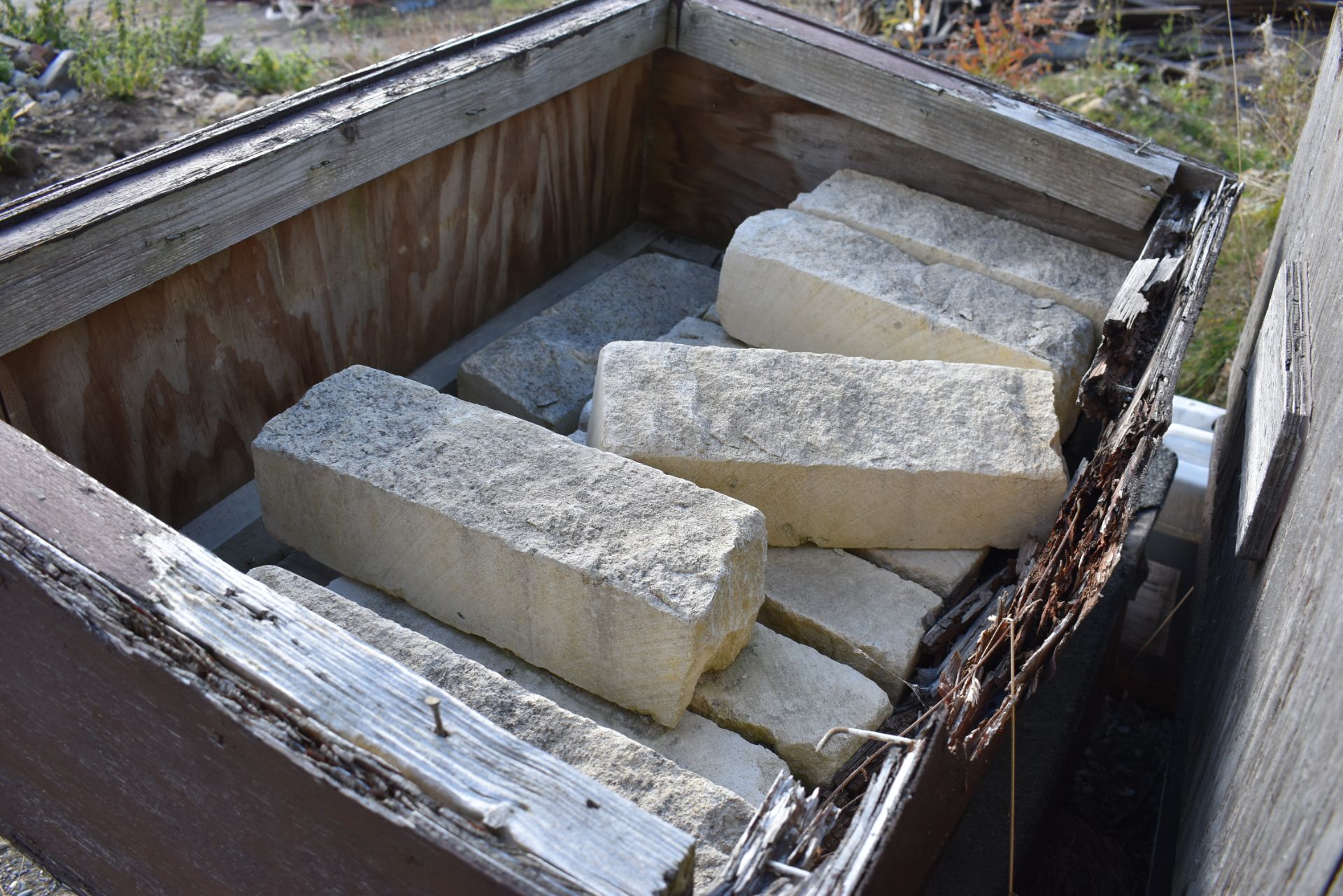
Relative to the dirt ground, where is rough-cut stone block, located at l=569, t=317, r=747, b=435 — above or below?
above

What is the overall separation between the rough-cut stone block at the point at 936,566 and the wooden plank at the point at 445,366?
4.84 ft

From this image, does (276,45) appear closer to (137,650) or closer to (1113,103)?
(1113,103)

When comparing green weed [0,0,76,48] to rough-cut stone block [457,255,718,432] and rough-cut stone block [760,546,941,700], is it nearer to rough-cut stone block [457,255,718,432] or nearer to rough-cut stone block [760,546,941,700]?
rough-cut stone block [457,255,718,432]

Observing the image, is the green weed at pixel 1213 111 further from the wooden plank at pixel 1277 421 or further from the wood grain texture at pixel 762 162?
the wooden plank at pixel 1277 421

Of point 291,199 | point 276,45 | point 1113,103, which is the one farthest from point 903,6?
point 291,199

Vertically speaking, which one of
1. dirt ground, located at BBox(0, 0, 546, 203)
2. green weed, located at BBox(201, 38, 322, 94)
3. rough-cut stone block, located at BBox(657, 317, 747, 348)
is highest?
rough-cut stone block, located at BBox(657, 317, 747, 348)

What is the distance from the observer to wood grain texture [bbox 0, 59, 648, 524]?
7.81ft

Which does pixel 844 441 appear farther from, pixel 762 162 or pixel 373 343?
pixel 762 162

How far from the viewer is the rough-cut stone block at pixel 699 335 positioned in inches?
127

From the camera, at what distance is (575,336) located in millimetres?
3244

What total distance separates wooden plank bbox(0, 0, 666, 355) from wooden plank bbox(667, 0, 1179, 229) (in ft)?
1.32

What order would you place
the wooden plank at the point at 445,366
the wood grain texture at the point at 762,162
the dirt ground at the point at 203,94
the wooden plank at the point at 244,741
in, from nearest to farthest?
1. the wooden plank at the point at 244,741
2. the wooden plank at the point at 445,366
3. the wood grain texture at the point at 762,162
4. the dirt ground at the point at 203,94

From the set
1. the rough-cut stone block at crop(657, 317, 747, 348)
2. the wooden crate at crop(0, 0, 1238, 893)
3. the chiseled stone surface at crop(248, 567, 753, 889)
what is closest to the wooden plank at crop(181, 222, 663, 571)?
the wooden crate at crop(0, 0, 1238, 893)

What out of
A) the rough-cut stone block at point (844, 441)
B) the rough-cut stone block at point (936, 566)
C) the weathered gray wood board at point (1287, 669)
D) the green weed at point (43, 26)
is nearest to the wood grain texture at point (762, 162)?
the weathered gray wood board at point (1287, 669)
